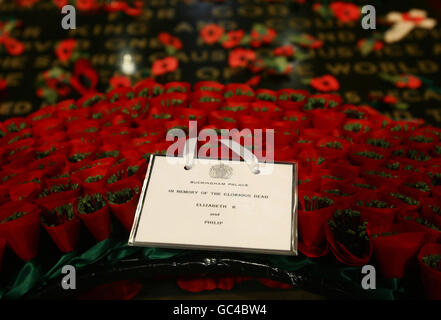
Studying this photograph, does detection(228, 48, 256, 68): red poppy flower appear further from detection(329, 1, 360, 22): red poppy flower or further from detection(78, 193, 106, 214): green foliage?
detection(78, 193, 106, 214): green foliage

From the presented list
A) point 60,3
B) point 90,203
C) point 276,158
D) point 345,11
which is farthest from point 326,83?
point 60,3

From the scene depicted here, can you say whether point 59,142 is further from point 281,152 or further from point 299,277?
point 299,277

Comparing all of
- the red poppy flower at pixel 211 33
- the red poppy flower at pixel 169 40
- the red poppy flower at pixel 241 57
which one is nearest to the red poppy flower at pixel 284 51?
the red poppy flower at pixel 241 57

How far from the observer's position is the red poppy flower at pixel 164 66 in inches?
55.4

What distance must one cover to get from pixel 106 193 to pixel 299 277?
16.3 inches

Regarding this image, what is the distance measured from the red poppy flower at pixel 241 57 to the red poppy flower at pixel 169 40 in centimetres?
22

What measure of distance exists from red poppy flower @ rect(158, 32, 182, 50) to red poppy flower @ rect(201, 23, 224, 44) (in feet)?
0.34

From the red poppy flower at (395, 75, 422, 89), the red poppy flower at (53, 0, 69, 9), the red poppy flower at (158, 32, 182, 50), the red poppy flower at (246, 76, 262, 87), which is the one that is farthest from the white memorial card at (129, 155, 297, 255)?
the red poppy flower at (53, 0, 69, 9)

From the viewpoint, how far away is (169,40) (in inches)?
60.7

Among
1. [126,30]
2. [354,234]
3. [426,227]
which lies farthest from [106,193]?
[126,30]

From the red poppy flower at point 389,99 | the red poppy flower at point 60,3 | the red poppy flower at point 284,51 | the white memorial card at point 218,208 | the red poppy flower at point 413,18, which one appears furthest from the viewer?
the red poppy flower at point 60,3

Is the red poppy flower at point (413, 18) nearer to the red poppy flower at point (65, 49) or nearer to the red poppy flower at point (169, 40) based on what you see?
the red poppy flower at point (169, 40)

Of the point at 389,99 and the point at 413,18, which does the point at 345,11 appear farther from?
the point at 389,99

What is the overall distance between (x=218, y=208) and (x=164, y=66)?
0.83m
